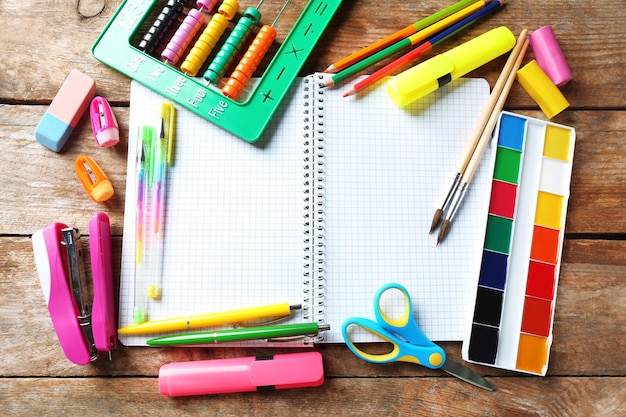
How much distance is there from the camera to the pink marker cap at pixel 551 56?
839 mm

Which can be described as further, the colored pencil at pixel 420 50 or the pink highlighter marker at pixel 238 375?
the colored pencil at pixel 420 50

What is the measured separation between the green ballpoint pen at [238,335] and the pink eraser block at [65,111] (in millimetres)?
334

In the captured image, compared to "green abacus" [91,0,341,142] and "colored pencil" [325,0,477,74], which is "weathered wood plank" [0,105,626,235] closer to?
"green abacus" [91,0,341,142]

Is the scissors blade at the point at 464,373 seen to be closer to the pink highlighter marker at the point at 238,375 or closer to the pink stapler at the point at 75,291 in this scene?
the pink highlighter marker at the point at 238,375

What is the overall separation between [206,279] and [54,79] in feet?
1.30

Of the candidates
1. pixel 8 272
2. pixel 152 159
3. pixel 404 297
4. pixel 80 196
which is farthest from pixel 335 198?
pixel 8 272

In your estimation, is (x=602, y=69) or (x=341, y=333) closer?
(x=341, y=333)

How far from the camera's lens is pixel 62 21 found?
0.84 meters

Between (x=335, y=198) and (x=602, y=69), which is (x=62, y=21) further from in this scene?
(x=602, y=69)

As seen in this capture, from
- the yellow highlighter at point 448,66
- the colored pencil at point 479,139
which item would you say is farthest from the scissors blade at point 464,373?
the yellow highlighter at point 448,66

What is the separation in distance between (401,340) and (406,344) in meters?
0.01

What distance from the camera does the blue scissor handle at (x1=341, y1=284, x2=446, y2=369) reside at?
0.75 meters

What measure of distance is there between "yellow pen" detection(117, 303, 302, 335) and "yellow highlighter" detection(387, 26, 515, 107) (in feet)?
1.22

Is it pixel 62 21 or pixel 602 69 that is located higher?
pixel 602 69
